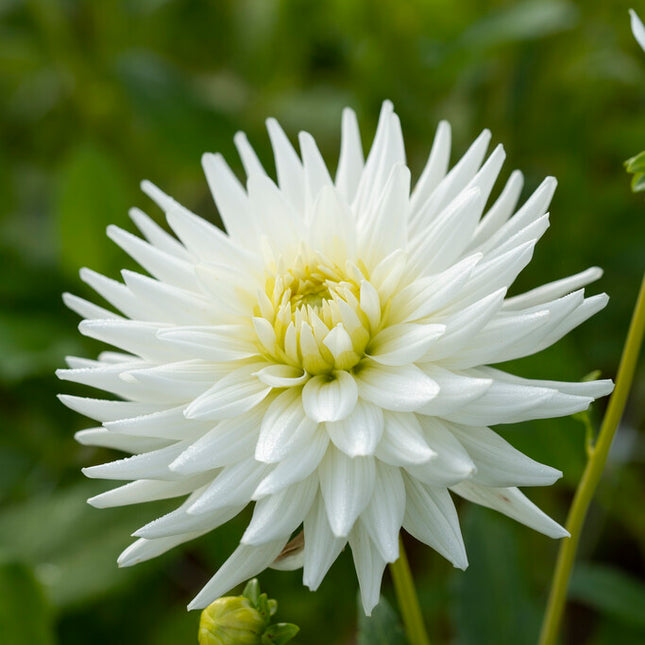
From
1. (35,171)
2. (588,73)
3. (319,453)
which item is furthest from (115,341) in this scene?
(35,171)

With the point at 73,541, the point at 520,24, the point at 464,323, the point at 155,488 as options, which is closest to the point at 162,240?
the point at 155,488

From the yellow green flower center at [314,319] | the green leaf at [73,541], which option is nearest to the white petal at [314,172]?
the yellow green flower center at [314,319]

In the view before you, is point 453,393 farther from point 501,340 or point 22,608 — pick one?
point 22,608

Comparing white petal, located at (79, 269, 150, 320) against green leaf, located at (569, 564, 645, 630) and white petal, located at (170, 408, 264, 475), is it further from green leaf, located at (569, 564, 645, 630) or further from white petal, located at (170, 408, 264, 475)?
green leaf, located at (569, 564, 645, 630)

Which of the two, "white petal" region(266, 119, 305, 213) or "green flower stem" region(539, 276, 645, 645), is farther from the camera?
"white petal" region(266, 119, 305, 213)

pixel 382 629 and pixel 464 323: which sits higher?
pixel 464 323

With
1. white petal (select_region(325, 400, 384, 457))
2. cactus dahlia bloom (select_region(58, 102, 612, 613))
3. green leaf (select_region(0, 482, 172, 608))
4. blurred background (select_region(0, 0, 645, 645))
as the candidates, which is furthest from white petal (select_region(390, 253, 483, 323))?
green leaf (select_region(0, 482, 172, 608))
